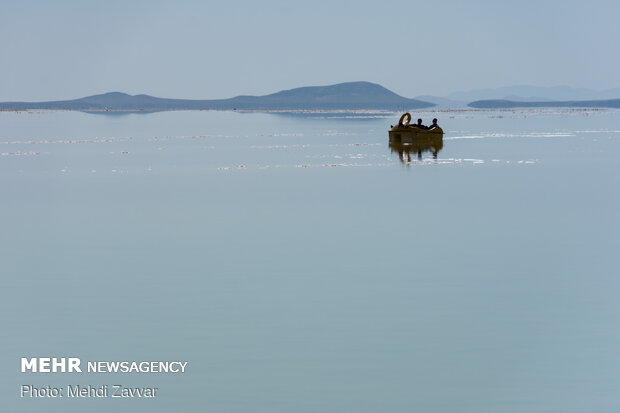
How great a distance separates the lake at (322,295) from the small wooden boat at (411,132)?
34496 mm

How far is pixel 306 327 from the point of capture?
644 inches

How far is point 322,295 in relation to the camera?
18812 millimetres

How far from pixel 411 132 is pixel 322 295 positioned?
5833cm

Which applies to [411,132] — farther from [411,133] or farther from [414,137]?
[414,137]

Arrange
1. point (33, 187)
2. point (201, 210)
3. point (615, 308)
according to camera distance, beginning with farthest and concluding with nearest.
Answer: point (33, 187) → point (201, 210) → point (615, 308)

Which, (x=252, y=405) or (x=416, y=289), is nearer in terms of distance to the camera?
(x=252, y=405)

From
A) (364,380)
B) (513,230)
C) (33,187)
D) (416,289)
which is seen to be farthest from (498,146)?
(364,380)

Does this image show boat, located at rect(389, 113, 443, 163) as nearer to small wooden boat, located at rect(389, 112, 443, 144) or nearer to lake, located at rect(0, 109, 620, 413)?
small wooden boat, located at rect(389, 112, 443, 144)

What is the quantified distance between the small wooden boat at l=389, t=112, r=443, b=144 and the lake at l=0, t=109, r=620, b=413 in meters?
34.5

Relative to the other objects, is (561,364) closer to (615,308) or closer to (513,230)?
(615,308)

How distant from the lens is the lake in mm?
13578

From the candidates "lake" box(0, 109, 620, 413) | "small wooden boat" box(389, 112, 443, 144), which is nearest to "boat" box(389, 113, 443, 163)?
"small wooden boat" box(389, 112, 443, 144)

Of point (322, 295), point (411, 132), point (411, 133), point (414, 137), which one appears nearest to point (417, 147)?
point (411, 132)

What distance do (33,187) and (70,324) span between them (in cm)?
2805
